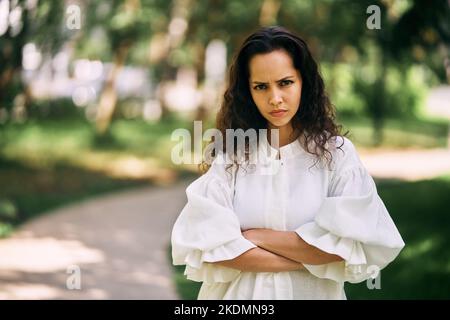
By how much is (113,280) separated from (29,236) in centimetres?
198

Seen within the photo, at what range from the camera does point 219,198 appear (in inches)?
81.4

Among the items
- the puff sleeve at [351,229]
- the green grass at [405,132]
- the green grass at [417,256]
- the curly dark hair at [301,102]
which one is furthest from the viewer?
the green grass at [405,132]

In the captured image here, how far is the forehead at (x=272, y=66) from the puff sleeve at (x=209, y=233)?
353 mm

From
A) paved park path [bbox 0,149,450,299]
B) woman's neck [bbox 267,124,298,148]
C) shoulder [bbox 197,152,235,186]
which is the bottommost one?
shoulder [bbox 197,152,235,186]

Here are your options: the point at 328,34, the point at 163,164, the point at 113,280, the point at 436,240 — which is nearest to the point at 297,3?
the point at 328,34

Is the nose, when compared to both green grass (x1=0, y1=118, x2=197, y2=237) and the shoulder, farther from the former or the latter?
green grass (x1=0, y1=118, x2=197, y2=237)

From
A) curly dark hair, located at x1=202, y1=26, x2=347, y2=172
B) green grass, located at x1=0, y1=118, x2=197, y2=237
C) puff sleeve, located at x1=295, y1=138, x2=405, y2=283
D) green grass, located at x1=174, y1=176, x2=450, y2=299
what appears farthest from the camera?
green grass, located at x1=0, y1=118, x2=197, y2=237

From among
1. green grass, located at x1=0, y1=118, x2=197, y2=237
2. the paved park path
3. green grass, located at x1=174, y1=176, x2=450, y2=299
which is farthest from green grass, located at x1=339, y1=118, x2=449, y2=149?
the paved park path

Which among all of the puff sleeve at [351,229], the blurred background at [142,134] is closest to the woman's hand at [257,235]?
the puff sleeve at [351,229]

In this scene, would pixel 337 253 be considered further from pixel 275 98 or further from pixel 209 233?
pixel 275 98

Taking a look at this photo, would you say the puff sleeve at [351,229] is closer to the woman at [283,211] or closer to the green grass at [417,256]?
the woman at [283,211]

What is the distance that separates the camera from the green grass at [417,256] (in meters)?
5.40

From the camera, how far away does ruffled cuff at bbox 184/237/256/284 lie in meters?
2.01

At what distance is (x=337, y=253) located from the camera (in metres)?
1.98
